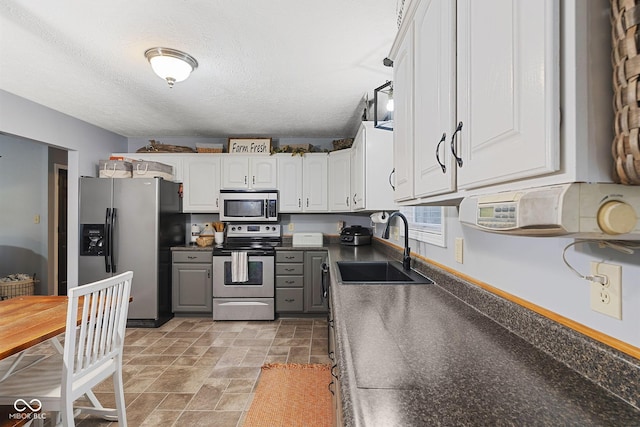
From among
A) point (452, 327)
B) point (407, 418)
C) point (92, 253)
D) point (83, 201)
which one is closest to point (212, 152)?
point (83, 201)

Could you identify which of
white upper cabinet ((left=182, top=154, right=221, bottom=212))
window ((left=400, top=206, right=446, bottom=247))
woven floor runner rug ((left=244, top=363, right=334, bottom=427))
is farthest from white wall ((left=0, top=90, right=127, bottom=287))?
window ((left=400, top=206, right=446, bottom=247))

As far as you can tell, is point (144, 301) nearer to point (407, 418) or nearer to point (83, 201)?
point (83, 201)

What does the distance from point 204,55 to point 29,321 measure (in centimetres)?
198

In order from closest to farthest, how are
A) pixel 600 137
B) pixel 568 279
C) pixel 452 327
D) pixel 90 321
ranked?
1. pixel 600 137
2. pixel 568 279
3. pixel 452 327
4. pixel 90 321

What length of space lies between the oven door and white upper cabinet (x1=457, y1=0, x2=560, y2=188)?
3.27 meters

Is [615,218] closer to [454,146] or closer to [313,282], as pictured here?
[454,146]

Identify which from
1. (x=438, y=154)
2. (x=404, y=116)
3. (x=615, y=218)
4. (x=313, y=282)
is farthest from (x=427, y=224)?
(x=313, y=282)

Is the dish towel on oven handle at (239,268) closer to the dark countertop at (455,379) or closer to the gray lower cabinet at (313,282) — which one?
the gray lower cabinet at (313,282)

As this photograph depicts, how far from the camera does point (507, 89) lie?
0.63m

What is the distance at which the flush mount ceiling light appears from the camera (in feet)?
7.06

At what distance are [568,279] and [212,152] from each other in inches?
163

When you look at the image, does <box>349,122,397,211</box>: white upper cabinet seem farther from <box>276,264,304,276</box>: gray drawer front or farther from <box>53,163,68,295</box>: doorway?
<box>53,163,68,295</box>: doorway

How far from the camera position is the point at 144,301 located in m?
3.60

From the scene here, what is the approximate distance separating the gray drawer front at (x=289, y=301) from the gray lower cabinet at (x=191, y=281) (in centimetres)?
88
